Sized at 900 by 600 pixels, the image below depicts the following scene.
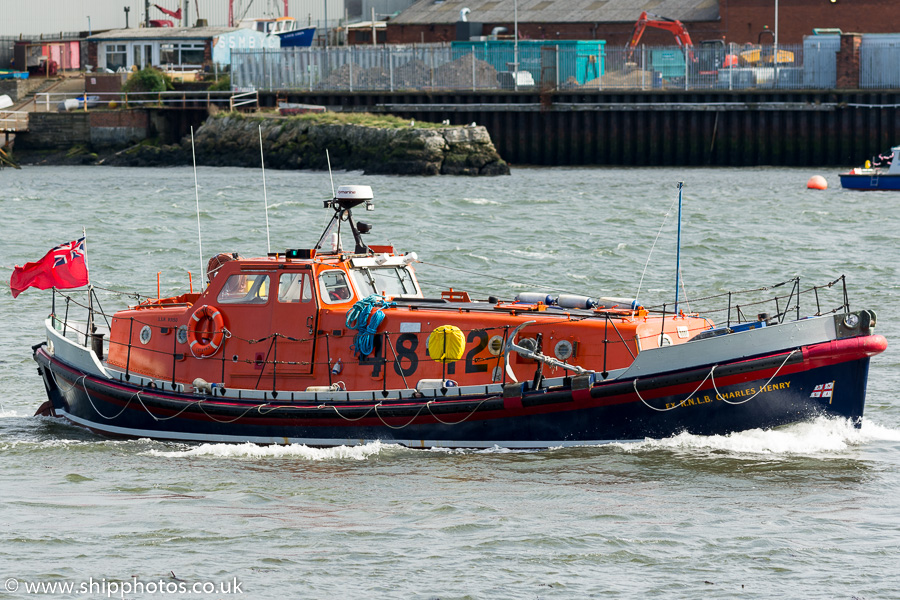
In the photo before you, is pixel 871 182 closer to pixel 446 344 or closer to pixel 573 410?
pixel 573 410

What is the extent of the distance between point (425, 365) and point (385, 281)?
4.74 ft

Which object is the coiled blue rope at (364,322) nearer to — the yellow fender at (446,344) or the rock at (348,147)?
the yellow fender at (446,344)

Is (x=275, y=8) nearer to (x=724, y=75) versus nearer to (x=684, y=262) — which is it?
(x=724, y=75)

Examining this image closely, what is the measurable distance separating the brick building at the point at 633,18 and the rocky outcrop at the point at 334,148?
1745cm

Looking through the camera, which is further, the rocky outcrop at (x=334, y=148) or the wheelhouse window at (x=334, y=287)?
the rocky outcrop at (x=334, y=148)

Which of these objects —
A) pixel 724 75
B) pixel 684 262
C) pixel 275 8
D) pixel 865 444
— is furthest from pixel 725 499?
pixel 275 8

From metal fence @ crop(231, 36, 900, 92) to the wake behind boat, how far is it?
1672 inches

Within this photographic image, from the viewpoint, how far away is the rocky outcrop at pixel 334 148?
50.0 meters

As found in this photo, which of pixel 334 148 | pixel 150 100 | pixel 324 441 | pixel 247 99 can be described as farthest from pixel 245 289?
pixel 247 99

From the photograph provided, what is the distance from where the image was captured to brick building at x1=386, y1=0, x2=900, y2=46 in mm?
63562

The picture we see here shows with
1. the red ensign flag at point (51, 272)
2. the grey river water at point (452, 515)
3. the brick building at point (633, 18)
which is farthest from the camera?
the brick building at point (633, 18)

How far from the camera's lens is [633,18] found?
68.3m

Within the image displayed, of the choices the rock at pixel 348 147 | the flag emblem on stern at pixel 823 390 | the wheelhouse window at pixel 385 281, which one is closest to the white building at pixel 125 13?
the rock at pixel 348 147

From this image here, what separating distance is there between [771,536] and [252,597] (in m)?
4.69
